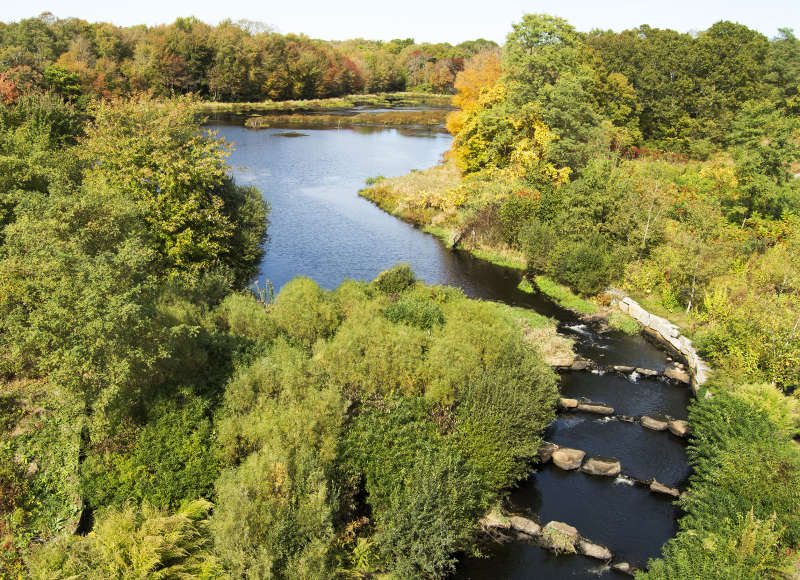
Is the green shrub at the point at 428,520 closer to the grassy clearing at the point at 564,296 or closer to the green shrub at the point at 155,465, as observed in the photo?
the green shrub at the point at 155,465

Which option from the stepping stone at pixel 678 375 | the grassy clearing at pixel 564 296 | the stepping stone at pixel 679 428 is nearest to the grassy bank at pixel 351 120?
the grassy clearing at pixel 564 296

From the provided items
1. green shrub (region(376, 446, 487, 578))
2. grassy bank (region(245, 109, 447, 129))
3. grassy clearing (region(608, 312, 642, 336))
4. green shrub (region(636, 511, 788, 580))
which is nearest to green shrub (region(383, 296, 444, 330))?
green shrub (region(376, 446, 487, 578))

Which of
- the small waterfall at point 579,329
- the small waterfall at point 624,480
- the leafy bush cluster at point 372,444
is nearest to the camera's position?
the leafy bush cluster at point 372,444

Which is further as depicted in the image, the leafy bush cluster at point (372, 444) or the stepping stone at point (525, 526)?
the stepping stone at point (525, 526)

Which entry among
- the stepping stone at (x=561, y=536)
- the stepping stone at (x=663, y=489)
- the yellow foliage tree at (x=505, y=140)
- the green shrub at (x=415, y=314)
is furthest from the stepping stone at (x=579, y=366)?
the yellow foliage tree at (x=505, y=140)

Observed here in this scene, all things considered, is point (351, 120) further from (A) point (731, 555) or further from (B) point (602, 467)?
(A) point (731, 555)

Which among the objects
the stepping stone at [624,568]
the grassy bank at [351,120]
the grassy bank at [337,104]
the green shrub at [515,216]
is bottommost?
the stepping stone at [624,568]

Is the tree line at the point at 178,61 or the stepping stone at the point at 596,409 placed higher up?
the tree line at the point at 178,61

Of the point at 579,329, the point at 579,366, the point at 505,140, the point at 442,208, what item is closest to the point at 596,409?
the point at 579,366

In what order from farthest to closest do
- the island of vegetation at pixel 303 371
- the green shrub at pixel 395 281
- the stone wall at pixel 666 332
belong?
the green shrub at pixel 395 281 → the stone wall at pixel 666 332 → the island of vegetation at pixel 303 371
